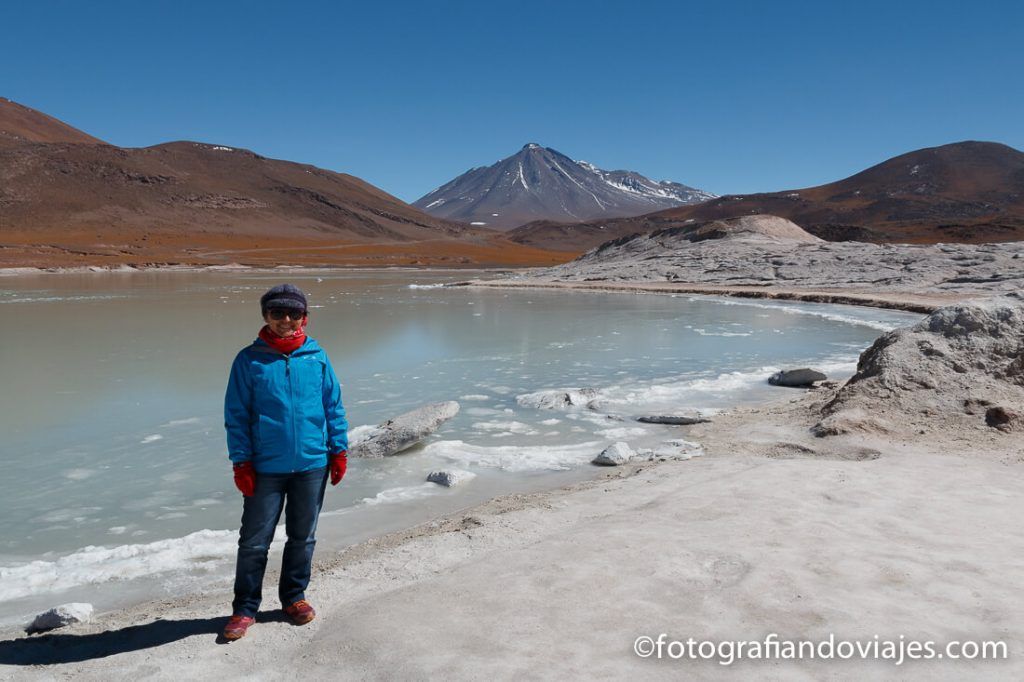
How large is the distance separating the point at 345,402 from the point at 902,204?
121 meters

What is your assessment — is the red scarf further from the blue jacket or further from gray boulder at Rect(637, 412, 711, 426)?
gray boulder at Rect(637, 412, 711, 426)

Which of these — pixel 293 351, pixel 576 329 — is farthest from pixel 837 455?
pixel 576 329

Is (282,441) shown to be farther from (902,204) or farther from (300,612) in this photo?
(902,204)

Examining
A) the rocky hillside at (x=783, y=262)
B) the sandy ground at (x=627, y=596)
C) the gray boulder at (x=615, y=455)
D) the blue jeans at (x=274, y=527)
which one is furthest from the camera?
the rocky hillside at (x=783, y=262)

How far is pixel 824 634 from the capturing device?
2.87 metres

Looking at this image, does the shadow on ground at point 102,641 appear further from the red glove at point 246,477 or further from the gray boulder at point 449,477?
the gray boulder at point 449,477

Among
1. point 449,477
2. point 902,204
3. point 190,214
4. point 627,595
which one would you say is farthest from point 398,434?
point 902,204

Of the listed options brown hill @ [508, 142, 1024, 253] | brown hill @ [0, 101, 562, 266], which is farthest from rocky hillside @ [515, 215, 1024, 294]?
brown hill @ [0, 101, 562, 266]

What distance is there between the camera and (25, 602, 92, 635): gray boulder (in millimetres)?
3504

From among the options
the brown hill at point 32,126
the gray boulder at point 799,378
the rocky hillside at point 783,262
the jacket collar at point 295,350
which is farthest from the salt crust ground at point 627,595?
the brown hill at point 32,126

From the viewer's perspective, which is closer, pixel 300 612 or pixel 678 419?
pixel 300 612

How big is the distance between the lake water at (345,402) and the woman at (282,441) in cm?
99

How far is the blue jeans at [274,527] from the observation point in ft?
10.9

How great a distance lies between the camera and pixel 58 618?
3.52 m
